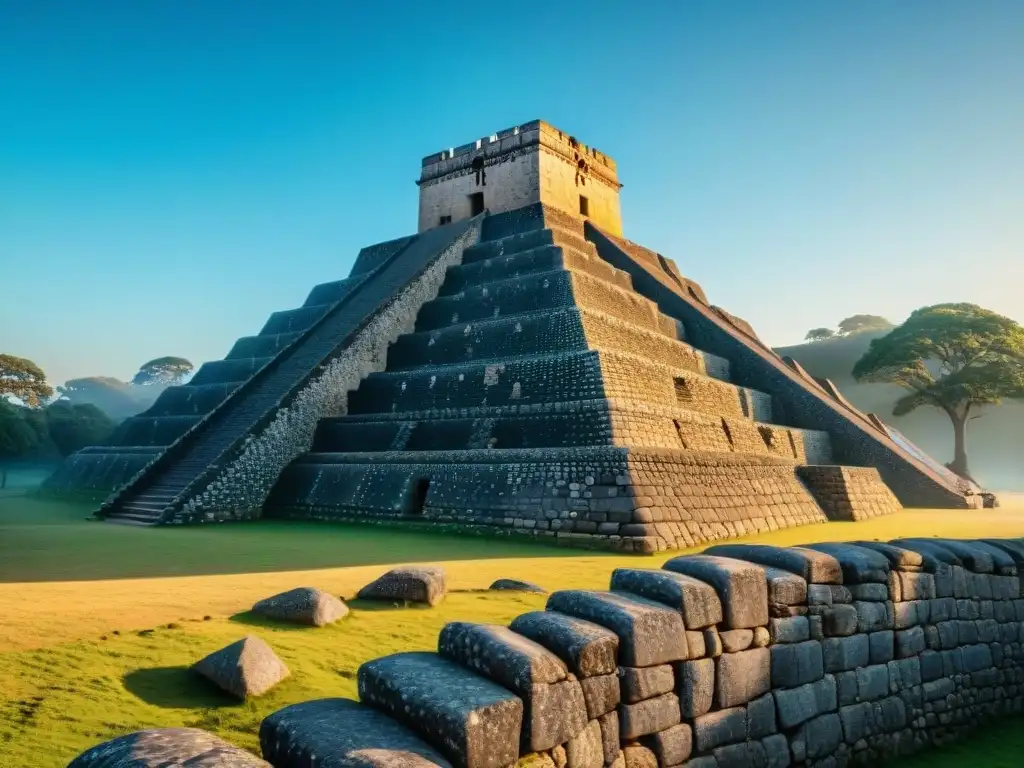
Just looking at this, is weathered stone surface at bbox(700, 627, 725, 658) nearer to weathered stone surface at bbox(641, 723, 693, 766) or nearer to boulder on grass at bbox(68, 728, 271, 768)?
weathered stone surface at bbox(641, 723, 693, 766)

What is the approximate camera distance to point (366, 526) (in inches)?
645

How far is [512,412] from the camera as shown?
669 inches

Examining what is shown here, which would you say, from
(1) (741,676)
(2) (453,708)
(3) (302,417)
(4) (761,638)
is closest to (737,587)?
(4) (761,638)

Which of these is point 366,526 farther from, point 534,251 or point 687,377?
point 534,251

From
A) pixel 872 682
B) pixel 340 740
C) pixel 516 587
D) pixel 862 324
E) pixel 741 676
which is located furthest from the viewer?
pixel 862 324

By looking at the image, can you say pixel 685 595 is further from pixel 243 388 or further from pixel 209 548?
pixel 243 388

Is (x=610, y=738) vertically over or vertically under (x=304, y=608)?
under

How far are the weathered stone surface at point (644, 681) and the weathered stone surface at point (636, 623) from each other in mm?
40

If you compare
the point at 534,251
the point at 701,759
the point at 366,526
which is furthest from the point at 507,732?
the point at 534,251

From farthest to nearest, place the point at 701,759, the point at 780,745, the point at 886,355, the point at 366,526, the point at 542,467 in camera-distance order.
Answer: the point at 886,355 → the point at 366,526 → the point at 542,467 → the point at 780,745 → the point at 701,759

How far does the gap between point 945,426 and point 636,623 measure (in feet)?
244

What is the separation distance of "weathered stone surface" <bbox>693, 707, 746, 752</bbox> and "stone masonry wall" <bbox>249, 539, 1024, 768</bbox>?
13 millimetres

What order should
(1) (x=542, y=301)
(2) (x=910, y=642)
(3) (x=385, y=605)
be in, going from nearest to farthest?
(2) (x=910, y=642), (3) (x=385, y=605), (1) (x=542, y=301)

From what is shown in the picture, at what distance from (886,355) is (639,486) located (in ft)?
112
